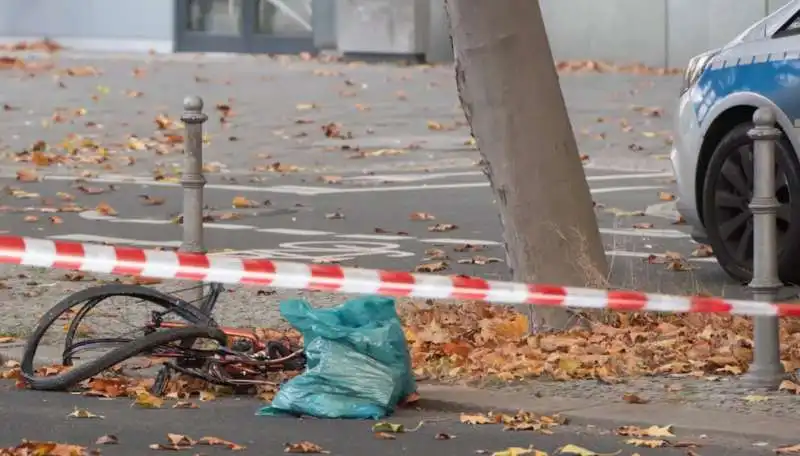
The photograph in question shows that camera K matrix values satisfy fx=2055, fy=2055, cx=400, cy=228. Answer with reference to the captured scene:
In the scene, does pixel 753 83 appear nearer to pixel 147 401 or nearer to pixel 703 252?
pixel 703 252

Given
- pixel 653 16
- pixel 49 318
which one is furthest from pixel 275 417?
pixel 653 16

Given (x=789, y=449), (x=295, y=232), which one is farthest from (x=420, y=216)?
(x=789, y=449)

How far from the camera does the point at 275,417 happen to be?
7.50 meters

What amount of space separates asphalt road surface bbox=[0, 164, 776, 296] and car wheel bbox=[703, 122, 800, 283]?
0.19 metres

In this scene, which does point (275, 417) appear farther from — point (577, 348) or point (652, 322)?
point (652, 322)

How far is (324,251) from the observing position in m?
12.1

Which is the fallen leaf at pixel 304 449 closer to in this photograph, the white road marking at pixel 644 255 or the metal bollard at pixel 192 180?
the metal bollard at pixel 192 180

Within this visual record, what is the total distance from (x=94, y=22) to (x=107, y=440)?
21.2m

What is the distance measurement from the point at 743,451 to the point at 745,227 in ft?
12.6

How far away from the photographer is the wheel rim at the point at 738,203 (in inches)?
410

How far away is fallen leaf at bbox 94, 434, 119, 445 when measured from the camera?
22.9 feet

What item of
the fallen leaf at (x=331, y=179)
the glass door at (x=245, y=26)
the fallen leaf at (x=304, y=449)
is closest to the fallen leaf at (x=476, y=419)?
the fallen leaf at (x=304, y=449)

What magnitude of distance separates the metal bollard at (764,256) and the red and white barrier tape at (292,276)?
217mm

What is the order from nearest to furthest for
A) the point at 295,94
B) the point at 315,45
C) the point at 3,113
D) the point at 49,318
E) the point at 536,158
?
the point at 49,318, the point at 536,158, the point at 3,113, the point at 295,94, the point at 315,45
